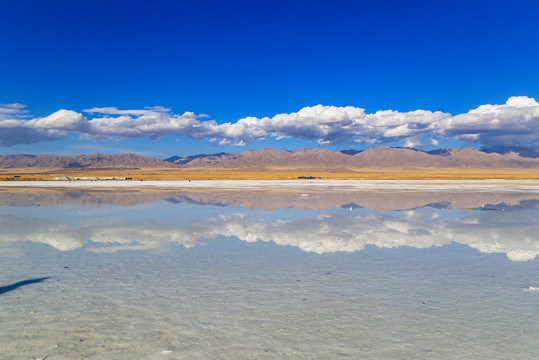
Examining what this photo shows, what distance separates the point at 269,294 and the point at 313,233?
23.7 ft

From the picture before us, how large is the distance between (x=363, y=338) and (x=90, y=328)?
4.07 m

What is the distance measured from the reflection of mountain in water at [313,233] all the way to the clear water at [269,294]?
93mm

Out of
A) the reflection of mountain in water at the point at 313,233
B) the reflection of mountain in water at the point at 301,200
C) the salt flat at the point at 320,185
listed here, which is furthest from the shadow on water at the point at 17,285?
the salt flat at the point at 320,185

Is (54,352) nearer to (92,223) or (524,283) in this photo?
(524,283)

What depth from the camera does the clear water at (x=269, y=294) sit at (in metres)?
5.42

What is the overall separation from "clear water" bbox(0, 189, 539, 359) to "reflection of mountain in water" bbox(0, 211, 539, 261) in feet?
0.31

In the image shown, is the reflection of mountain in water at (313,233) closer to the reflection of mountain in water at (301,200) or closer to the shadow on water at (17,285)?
the shadow on water at (17,285)

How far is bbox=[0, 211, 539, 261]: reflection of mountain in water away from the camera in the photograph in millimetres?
12422

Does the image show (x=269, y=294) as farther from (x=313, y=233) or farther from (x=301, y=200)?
(x=301, y=200)

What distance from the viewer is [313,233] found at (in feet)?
48.0

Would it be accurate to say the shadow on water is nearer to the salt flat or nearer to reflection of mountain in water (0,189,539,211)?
reflection of mountain in water (0,189,539,211)

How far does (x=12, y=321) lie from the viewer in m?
6.24

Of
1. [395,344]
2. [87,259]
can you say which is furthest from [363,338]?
[87,259]

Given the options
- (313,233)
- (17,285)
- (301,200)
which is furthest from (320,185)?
(17,285)
